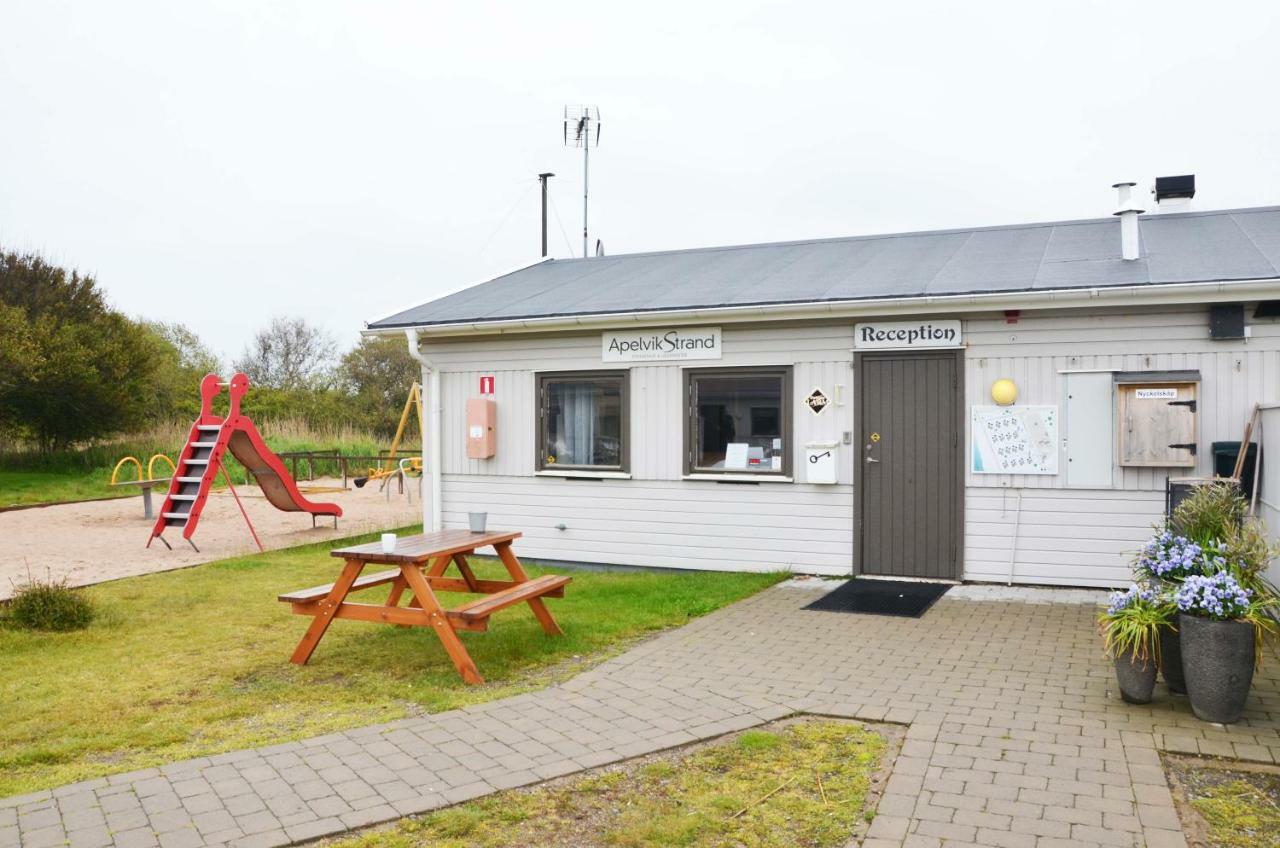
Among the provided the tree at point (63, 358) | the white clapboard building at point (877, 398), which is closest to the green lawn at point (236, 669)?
the white clapboard building at point (877, 398)

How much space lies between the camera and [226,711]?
517cm

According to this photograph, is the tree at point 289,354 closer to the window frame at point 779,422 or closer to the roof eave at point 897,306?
the roof eave at point 897,306

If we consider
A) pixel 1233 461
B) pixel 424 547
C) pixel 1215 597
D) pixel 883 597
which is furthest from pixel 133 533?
pixel 1215 597

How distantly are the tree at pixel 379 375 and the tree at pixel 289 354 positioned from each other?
1.53 m

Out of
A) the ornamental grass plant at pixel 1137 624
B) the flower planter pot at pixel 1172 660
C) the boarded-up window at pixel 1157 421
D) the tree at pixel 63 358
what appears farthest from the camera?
the tree at pixel 63 358

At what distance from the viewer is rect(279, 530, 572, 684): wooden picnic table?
18.6 ft

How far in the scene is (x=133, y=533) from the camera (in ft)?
44.5

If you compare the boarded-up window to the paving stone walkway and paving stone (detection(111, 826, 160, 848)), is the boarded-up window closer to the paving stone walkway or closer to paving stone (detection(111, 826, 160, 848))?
the paving stone walkway

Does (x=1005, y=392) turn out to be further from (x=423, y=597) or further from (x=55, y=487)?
(x=55, y=487)

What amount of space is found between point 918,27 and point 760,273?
588 centimetres

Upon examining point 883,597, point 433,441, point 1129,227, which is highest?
point 1129,227

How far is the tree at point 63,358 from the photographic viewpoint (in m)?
21.6

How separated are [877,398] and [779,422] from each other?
3.06 feet

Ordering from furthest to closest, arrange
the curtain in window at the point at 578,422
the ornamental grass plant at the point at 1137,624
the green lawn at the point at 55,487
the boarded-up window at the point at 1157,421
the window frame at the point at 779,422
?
1. the green lawn at the point at 55,487
2. the curtain in window at the point at 578,422
3. the window frame at the point at 779,422
4. the boarded-up window at the point at 1157,421
5. the ornamental grass plant at the point at 1137,624
